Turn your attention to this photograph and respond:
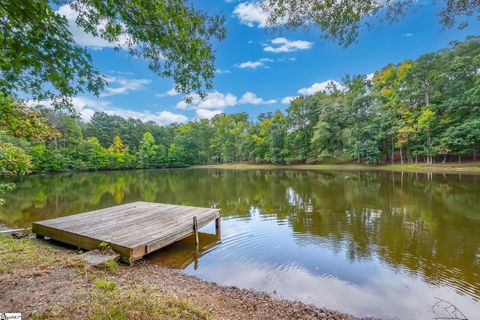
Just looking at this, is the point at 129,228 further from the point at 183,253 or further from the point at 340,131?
the point at 340,131

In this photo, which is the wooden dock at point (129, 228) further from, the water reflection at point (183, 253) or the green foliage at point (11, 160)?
the green foliage at point (11, 160)

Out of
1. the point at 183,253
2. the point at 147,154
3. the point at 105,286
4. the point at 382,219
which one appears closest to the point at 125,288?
the point at 105,286

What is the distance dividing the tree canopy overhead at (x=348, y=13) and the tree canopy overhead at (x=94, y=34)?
1.63m

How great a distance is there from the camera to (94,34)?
280cm

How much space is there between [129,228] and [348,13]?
19.7 ft

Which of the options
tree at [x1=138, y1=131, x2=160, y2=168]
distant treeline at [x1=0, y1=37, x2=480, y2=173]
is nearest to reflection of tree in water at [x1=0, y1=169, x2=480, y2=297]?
distant treeline at [x1=0, y1=37, x2=480, y2=173]

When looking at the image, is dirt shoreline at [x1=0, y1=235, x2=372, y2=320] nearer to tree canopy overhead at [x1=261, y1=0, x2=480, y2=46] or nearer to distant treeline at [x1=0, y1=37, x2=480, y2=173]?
tree canopy overhead at [x1=261, y1=0, x2=480, y2=46]

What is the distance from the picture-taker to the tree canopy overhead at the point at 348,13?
3.51 meters

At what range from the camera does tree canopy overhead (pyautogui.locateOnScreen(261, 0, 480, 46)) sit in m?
3.51

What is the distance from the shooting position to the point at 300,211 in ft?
30.5

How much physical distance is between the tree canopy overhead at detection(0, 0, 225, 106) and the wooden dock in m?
2.92

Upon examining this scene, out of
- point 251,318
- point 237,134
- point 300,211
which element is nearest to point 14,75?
point 251,318

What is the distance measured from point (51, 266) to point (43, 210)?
317 inches

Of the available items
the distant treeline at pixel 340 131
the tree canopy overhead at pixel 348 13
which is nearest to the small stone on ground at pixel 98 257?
the tree canopy overhead at pixel 348 13
